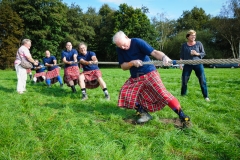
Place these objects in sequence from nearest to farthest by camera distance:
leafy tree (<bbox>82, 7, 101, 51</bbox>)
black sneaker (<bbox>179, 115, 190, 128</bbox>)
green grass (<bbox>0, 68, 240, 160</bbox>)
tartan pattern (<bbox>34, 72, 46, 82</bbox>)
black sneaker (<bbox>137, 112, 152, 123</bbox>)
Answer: green grass (<bbox>0, 68, 240, 160</bbox>) → black sneaker (<bbox>179, 115, 190, 128</bbox>) → black sneaker (<bbox>137, 112, 152, 123</bbox>) → tartan pattern (<bbox>34, 72, 46, 82</bbox>) → leafy tree (<bbox>82, 7, 101, 51</bbox>)

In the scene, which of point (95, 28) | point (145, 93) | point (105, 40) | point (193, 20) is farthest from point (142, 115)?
point (193, 20)

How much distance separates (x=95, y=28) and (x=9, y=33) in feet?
61.3

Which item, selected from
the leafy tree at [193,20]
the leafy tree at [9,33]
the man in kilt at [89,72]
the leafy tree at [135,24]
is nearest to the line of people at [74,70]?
the man in kilt at [89,72]

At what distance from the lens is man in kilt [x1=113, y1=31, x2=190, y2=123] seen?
138 inches

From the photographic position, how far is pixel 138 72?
372 cm

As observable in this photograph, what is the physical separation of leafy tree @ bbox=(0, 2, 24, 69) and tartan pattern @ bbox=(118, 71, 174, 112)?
111 feet

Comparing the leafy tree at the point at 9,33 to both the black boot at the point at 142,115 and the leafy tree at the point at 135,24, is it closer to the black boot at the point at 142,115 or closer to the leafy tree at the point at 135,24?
the leafy tree at the point at 135,24

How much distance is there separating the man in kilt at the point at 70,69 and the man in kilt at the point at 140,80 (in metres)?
3.43

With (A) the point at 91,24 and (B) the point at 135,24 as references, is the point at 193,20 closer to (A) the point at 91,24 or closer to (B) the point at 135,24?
(B) the point at 135,24

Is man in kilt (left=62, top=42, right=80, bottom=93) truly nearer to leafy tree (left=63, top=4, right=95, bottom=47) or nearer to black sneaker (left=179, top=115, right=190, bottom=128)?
black sneaker (left=179, top=115, right=190, bottom=128)

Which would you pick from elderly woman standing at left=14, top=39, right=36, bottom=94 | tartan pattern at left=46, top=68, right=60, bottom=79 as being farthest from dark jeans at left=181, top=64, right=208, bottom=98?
tartan pattern at left=46, top=68, right=60, bottom=79

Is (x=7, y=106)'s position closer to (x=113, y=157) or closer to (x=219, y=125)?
(x=113, y=157)

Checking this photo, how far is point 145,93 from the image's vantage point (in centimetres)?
373

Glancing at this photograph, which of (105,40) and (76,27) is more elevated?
(76,27)
